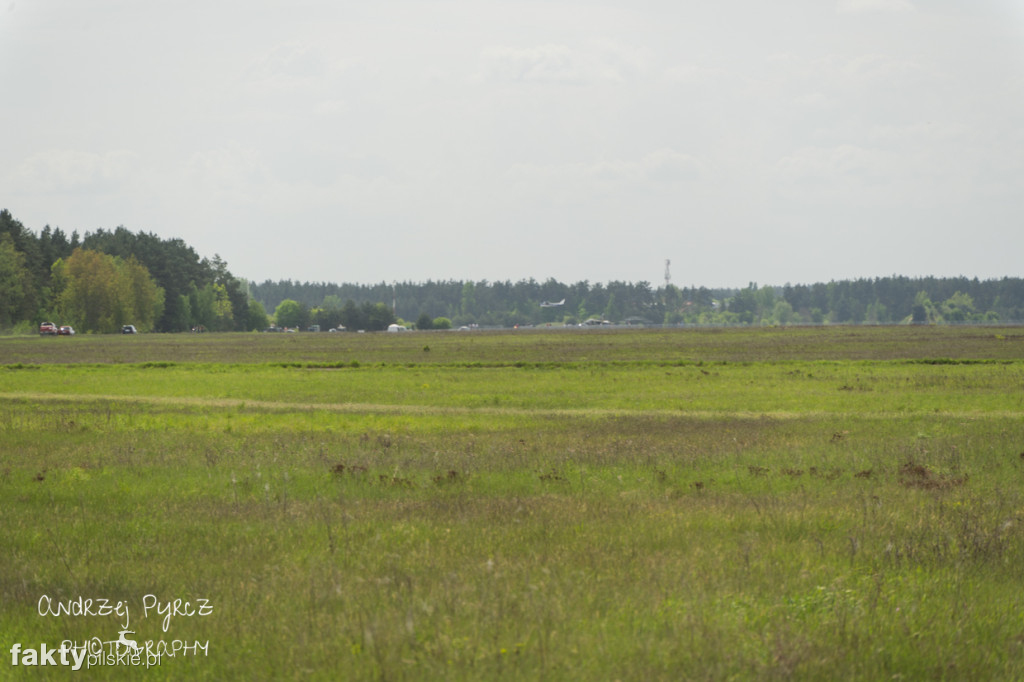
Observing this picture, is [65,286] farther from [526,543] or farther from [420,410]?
[526,543]

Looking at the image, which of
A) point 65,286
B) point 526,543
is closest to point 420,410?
point 526,543

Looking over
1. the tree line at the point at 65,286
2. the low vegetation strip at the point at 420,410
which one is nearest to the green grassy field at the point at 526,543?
the low vegetation strip at the point at 420,410

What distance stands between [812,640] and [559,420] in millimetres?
21489

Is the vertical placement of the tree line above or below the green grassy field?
above

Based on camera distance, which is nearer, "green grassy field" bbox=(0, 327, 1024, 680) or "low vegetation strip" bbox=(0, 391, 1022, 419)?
"green grassy field" bbox=(0, 327, 1024, 680)

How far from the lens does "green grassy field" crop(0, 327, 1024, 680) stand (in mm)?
7906

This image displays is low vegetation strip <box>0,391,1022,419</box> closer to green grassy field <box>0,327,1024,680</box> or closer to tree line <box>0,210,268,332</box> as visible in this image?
green grassy field <box>0,327,1024,680</box>

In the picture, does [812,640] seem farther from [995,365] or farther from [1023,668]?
[995,365]

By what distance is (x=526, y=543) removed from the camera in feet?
39.1

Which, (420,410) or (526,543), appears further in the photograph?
(420,410)

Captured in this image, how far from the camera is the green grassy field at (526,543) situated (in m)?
7.91

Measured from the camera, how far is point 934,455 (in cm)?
1992

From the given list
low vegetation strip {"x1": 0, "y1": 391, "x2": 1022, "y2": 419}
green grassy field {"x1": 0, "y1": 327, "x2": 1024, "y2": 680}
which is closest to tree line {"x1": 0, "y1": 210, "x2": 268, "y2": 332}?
low vegetation strip {"x1": 0, "y1": 391, "x2": 1022, "y2": 419}

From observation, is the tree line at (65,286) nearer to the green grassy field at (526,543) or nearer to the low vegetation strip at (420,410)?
the low vegetation strip at (420,410)
